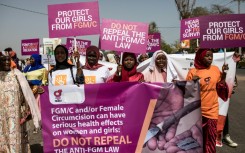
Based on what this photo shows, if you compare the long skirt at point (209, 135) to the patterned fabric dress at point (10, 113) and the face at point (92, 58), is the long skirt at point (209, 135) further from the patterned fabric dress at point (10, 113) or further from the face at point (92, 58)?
the patterned fabric dress at point (10, 113)

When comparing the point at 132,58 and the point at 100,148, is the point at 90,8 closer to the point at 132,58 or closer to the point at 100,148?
the point at 132,58

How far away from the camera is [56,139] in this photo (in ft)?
13.8

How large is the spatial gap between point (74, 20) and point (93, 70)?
1027 mm

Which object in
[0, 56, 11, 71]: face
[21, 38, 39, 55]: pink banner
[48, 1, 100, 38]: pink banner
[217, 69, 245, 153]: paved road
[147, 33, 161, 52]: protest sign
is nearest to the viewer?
[0, 56, 11, 71]: face

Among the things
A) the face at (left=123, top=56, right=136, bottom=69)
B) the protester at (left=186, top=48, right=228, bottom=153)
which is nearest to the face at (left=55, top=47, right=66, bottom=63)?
the face at (left=123, top=56, right=136, bottom=69)

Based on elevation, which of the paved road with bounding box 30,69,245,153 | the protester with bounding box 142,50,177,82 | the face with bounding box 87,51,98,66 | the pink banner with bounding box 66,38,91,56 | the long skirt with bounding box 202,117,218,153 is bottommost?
the paved road with bounding box 30,69,245,153

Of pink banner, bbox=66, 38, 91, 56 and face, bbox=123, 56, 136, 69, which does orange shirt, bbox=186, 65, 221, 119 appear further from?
pink banner, bbox=66, 38, 91, 56

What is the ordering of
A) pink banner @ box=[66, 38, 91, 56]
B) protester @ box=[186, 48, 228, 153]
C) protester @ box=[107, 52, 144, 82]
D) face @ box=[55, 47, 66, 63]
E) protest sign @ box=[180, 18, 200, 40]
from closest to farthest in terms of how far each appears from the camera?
protester @ box=[107, 52, 144, 82] < protester @ box=[186, 48, 228, 153] < face @ box=[55, 47, 66, 63] < protest sign @ box=[180, 18, 200, 40] < pink banner @ box=[66, 38, 91, 56]

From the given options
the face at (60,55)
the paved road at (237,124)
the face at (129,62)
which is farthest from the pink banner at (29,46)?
the face at (129,62)

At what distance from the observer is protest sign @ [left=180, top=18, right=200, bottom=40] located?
340 inches

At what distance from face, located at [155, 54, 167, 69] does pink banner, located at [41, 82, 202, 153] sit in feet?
2.30

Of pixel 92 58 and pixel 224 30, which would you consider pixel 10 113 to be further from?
pixel 224 30

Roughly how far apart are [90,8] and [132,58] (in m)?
1.26

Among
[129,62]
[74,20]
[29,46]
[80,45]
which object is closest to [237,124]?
[129,62]
